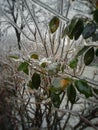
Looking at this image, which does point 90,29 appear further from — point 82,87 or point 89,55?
point 82,87

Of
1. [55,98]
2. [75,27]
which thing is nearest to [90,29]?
[75,27]

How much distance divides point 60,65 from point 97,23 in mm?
379

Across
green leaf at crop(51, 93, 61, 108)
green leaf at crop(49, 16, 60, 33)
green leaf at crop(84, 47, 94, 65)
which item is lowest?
green leaf at crop(51, 93, 61, 108)

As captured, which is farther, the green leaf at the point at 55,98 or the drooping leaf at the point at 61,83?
the green leaf at the point at 55,98

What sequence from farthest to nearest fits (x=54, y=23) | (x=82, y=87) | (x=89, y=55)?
(x=54, y=23) → (x=89, y=55) → (x=82, y=87)

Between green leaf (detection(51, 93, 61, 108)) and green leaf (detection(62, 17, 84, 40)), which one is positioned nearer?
green leaf (detection(62, 17, 84, 40))

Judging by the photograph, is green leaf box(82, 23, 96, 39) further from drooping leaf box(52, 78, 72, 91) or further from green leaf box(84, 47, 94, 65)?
drooping leaf box(52, 78, 72, 91)

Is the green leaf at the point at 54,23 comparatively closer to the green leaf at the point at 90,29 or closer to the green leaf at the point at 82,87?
the green leaf at the point at 90,29

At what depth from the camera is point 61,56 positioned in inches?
211

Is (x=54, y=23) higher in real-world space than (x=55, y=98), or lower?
higher

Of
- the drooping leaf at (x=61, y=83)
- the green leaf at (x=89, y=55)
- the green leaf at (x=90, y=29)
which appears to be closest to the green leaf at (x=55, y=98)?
the drooping leaf at (x=61, y=83)

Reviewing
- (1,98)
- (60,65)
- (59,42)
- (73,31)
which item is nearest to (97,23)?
(73,31)

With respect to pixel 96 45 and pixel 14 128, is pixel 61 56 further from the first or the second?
pixel 96 45

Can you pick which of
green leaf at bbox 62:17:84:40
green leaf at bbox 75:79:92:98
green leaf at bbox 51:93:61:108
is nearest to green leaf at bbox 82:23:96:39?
green leaf at bbox 62:17:84:40
